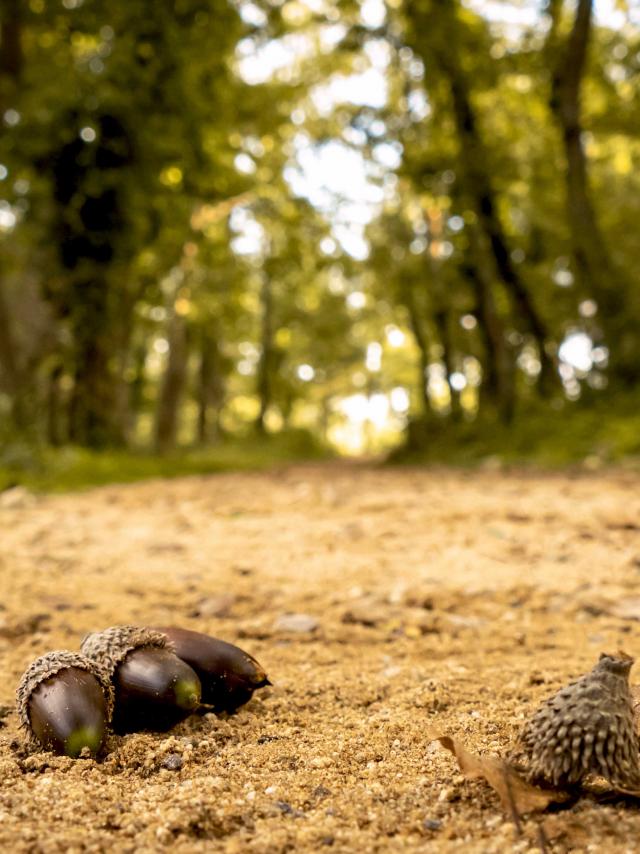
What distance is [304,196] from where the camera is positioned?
17922 millimetres

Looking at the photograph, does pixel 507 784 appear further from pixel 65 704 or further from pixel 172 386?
pixel 172 386

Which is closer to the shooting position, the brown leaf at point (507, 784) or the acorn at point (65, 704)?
the brown leaf at point (507, 784)

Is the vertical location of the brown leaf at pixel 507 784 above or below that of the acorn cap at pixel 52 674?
below

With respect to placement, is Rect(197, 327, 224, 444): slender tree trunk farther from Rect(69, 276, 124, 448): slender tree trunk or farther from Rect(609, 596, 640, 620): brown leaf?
Rect(609, 596, 640, 620): brown leaf

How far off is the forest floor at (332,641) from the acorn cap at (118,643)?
18cm

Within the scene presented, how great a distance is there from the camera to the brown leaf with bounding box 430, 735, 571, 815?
4.76ft

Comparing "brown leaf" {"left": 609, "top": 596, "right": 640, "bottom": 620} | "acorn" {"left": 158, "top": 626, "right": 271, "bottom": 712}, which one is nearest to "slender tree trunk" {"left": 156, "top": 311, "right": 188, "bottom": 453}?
"brown leaf" {"left": 609, "top": 596, "right": 640, "bottom": 620}

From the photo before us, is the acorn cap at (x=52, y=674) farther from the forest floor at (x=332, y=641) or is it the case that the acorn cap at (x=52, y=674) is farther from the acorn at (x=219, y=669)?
the acorn at (x=219, y=669)

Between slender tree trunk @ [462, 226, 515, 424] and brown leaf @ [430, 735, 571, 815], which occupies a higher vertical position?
slender tree trunk @ [462, 226, 515, 424]

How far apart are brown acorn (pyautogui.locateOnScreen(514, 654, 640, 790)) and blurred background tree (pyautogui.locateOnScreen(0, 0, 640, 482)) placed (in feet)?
25.5

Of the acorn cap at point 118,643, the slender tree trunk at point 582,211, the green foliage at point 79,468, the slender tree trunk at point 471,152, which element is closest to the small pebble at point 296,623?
the acorn cap at point 118,643

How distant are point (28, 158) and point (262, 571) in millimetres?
7942

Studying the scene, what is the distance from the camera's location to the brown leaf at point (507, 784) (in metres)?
1.45

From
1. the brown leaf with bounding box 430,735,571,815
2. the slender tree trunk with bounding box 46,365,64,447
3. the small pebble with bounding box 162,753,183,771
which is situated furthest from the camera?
the slender tree trunk with bounding box 46,365,64,447
